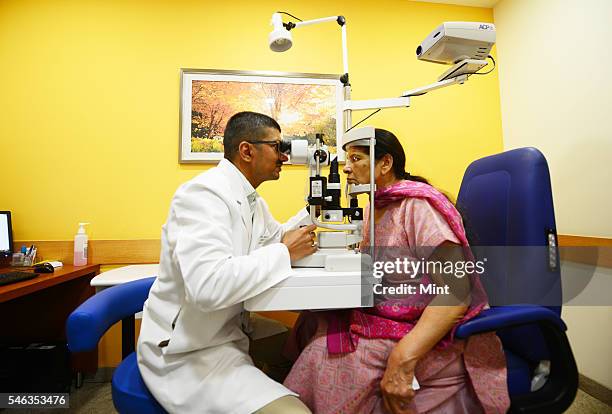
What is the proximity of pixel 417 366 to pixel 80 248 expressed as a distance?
6.54ft

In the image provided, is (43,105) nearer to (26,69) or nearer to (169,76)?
(26,69)

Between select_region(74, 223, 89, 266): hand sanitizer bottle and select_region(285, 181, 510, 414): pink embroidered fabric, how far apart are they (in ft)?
5.52

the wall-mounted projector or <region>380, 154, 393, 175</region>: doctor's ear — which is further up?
the wall-mounted projector

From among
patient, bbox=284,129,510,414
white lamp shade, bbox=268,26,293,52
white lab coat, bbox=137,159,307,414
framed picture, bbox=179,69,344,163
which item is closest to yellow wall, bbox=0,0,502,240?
framed picture, bbox=179,69,344,163

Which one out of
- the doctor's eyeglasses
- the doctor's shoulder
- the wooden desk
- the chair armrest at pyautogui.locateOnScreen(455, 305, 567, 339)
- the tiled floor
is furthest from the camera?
the wooden desk

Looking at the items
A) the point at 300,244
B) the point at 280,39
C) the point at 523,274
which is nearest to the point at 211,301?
the point at 300,244

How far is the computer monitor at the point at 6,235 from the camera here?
185 centimetres

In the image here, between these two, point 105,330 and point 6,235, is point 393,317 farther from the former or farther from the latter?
point 6,235

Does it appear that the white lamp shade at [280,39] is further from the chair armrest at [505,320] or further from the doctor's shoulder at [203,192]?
the chair armrest at [505,320]

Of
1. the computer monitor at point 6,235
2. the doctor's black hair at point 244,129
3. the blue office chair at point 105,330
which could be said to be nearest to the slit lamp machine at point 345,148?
the doctor's black hair at point 244,129

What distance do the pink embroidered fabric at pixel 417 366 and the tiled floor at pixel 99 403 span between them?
48.7 inches

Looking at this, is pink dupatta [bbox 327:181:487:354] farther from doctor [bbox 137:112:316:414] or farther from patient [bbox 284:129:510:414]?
doctor [bbox 137:112:316:414]

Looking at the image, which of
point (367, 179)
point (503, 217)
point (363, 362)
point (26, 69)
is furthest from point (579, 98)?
point (26, 69)

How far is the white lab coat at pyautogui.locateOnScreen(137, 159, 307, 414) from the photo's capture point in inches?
30.5
